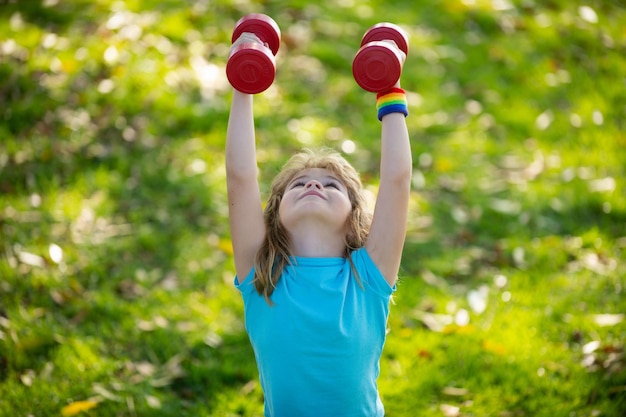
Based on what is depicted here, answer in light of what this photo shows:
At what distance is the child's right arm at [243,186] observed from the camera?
248 cm

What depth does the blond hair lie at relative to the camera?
245cm

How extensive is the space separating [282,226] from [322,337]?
1.53 feet

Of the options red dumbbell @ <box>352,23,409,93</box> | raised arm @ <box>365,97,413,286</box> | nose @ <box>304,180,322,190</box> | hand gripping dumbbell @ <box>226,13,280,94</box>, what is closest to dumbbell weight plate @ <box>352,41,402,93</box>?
red dumbbell @ <box>352,23,409,93</box>

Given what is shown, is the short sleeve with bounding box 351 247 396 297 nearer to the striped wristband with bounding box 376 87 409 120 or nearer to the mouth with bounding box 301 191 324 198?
the mouth with bounding box 301 191 324 198

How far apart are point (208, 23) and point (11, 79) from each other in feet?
5.71

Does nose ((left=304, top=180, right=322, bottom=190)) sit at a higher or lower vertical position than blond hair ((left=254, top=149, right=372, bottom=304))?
higher

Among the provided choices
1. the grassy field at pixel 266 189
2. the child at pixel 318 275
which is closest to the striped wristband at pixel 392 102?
the child at pixel 318 275

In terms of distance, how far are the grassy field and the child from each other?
963 millimetres

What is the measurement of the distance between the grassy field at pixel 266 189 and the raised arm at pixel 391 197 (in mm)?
1101

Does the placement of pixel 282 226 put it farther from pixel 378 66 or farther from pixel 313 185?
pixel 378 66

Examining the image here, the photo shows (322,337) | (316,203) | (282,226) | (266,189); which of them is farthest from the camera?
(266,189)

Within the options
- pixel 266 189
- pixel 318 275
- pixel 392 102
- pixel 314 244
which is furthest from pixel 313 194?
pixel 266 189

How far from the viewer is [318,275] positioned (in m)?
2.41

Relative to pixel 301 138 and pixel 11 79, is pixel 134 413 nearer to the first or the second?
pixel 301 138
